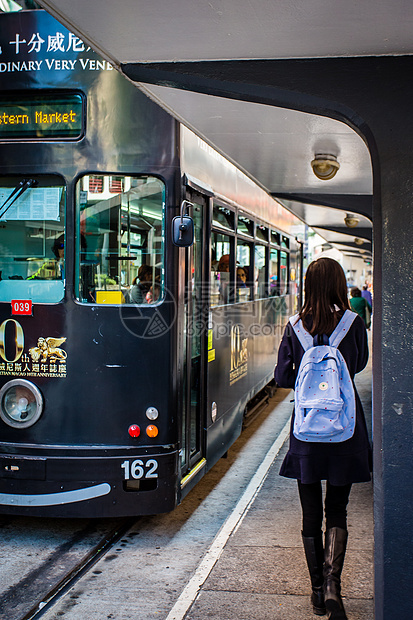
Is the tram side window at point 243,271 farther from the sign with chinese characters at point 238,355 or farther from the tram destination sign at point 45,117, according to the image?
the tram destination sign at point 45,117

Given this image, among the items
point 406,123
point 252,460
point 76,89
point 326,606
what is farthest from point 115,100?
point 252,460

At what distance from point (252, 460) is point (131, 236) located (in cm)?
353

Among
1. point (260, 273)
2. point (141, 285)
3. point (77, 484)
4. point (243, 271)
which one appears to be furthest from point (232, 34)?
point (260, 273)

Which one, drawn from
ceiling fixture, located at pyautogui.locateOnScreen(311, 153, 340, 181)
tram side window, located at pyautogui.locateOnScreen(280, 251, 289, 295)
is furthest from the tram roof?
tram side window, located at pyautogui.locateOnScreen(280, 251, 289, 295)

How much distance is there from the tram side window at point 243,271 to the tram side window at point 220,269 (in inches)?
15.3

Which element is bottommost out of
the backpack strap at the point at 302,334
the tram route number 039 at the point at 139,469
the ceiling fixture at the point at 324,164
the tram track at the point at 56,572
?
the tram track at the point at 56,572

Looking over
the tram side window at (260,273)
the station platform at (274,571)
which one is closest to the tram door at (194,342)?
the station platform at (274,571)

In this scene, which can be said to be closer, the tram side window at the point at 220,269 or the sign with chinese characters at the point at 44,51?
the sign with chinese characters at the point at 44,51

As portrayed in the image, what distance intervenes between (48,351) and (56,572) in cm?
149

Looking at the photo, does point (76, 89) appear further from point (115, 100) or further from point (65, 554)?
point (65, 554)

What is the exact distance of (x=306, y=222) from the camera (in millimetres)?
11695

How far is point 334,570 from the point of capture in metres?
3.67

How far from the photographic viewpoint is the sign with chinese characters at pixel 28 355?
4820 millimetres

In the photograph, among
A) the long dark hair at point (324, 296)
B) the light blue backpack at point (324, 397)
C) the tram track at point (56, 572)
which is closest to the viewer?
the light blue backpack at point (324, 397)
